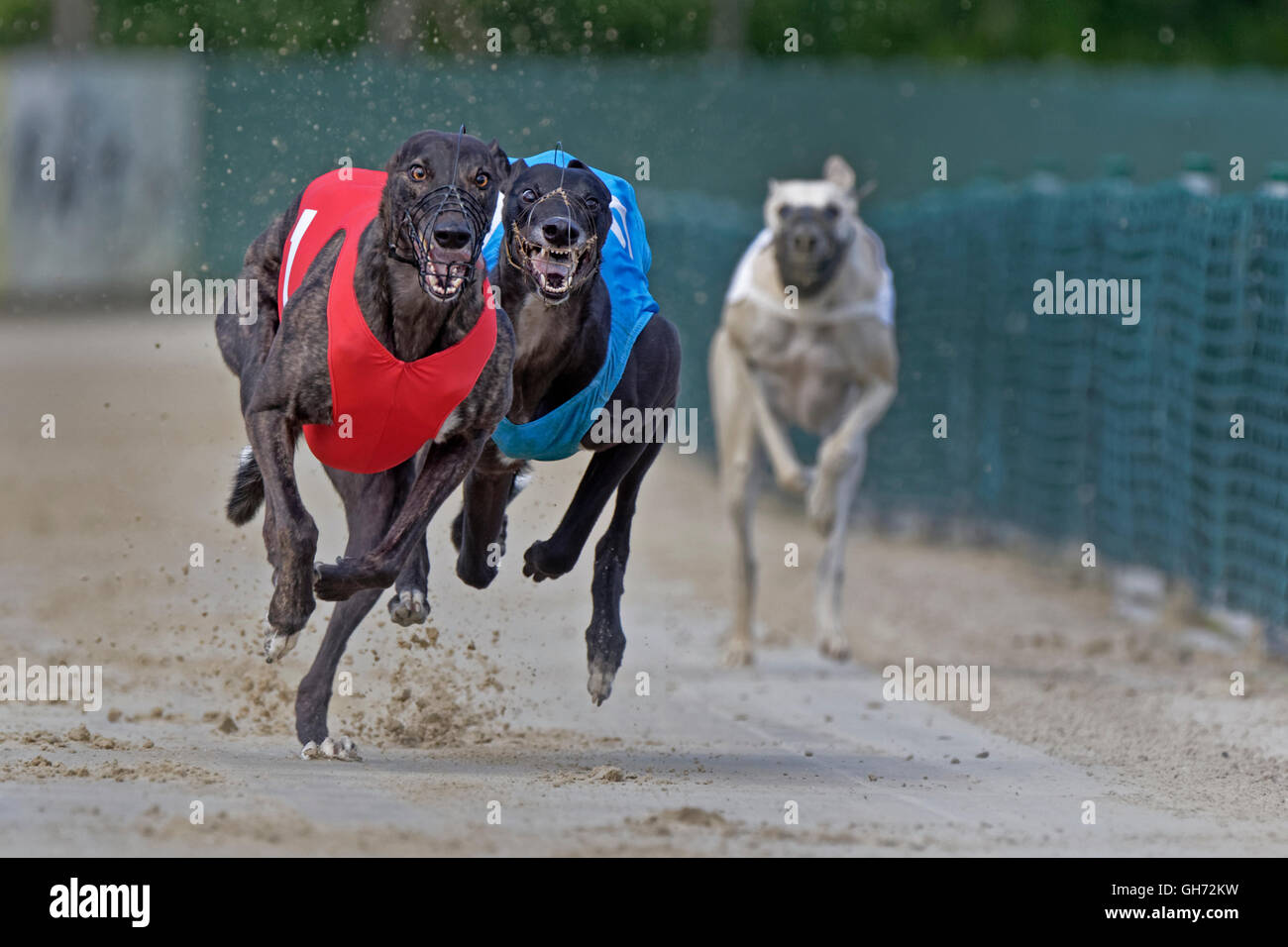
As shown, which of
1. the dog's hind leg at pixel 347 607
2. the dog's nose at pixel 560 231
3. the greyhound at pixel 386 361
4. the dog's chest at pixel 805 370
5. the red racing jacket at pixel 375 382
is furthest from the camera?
the dog's chest at pixel 805 370

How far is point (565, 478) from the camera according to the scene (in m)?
13.8

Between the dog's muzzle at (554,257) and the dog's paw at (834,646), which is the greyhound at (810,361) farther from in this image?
the dog's muzzle at (554,257)

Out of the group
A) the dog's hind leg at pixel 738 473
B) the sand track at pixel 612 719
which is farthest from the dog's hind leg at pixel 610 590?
the dog's hind leg at pixel 738 473

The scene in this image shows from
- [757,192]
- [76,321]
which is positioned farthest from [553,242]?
[76,321]

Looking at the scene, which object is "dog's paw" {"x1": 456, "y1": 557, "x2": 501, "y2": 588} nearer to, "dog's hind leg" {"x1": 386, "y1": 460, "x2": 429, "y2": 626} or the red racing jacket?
"dog's hind leg" {"x1": 386, "y1": 460, "x2": 429, "y2": 626}

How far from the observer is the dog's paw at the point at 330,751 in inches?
219

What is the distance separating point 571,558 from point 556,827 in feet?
4.27

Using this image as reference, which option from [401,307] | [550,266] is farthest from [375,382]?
[550,266]

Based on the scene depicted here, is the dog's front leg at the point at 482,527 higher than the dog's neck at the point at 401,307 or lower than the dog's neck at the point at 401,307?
lower

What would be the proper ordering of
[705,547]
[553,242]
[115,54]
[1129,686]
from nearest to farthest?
[553,242]
[1129,686]
[705,547]
[115,54]

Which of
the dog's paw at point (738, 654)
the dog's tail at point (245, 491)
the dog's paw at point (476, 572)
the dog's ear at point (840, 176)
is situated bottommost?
the dog's paw at point (738, 654)

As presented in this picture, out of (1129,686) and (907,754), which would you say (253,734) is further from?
(1129,686)

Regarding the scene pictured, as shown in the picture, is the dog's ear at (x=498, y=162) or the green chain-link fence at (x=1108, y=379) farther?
the green chain-link fence at (x=1108, y=379)

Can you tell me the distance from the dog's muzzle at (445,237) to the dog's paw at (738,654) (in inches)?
150
